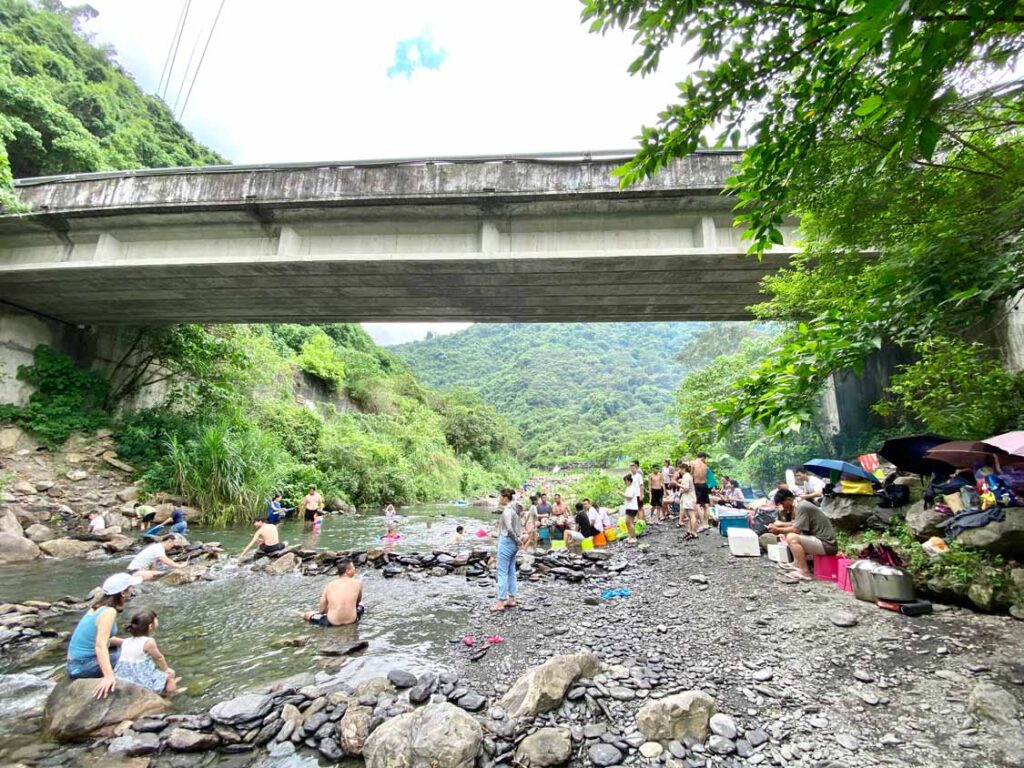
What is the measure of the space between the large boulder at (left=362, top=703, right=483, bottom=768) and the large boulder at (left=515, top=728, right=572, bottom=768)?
350mm

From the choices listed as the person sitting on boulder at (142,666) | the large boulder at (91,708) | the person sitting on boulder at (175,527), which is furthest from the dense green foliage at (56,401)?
the large boulder at (91,708)

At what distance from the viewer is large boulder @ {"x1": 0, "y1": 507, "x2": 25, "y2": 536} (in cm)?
1018

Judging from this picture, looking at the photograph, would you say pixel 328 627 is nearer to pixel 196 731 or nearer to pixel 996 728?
pixel 196 731

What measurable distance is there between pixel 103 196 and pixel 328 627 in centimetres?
1128

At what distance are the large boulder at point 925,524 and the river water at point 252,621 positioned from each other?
684cm

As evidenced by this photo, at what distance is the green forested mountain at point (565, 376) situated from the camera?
78.0m

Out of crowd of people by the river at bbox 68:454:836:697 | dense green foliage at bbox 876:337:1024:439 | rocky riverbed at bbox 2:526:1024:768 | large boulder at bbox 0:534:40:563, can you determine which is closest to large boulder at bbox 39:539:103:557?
large boulder at bbox 0:534:40:563

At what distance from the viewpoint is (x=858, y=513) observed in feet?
27.8

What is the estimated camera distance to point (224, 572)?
974 centimetres

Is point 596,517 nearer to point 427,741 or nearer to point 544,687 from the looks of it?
point 544,687

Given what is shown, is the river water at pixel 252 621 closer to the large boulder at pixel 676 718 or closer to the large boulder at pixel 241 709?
the large boulder at pixel 241 709

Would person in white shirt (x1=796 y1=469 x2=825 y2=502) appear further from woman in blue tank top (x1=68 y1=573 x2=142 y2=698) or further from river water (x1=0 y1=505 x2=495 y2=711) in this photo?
woman in blue tank top (x1=68 y1=573 x2=142 y2=698)

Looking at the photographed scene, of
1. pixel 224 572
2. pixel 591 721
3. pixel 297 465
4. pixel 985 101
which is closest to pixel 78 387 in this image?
pixel 297 465

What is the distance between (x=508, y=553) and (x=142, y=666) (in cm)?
450
